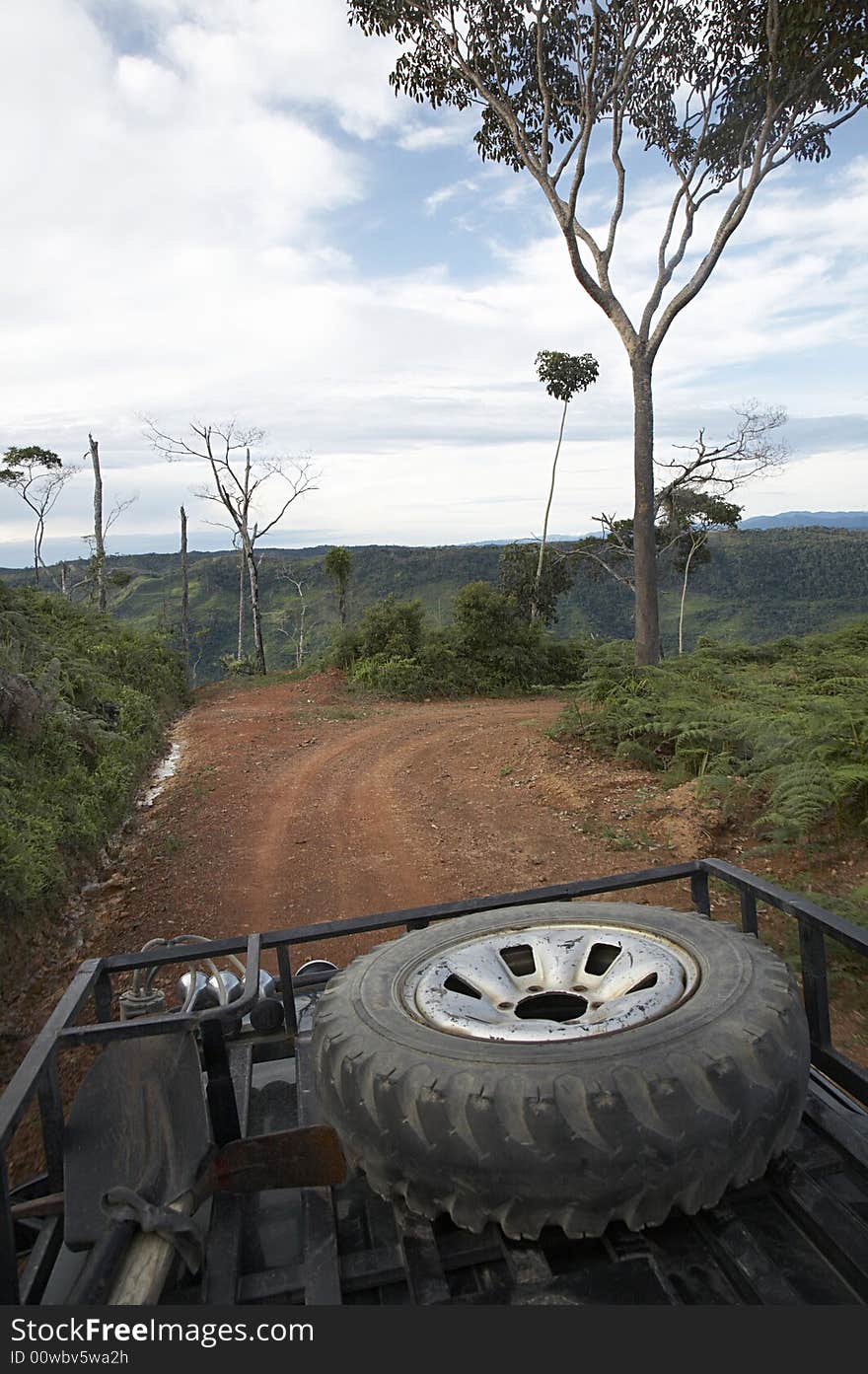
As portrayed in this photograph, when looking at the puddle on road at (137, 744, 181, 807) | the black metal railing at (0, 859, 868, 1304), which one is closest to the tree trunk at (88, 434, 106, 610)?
the puddle on road at (137, 744, 181, 807)

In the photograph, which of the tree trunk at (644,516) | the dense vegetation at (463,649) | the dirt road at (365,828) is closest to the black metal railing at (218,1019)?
the dirt road at (365,828)

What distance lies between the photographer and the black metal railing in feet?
5.80

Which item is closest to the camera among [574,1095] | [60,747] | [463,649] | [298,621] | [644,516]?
[574,1095]

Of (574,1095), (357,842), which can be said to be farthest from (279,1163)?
(357,842)

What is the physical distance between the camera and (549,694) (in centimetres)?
1933

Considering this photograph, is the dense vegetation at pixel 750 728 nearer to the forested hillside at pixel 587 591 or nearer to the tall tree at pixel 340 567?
the tall tree at pixel 340 567

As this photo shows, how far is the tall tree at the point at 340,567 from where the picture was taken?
80.6ft

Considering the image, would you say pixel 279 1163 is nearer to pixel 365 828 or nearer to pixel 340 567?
pixel 365 828

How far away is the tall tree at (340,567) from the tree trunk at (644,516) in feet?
35.1

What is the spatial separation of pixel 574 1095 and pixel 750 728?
22.5 feet

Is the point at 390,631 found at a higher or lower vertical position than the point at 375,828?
higher

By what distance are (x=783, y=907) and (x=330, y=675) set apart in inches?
731

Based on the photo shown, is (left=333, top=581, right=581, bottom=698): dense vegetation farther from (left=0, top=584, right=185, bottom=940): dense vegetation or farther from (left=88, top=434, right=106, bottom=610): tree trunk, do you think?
(left=88, top=434, right=106, bottom=610): tree trunk

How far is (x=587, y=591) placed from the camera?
233 feet
